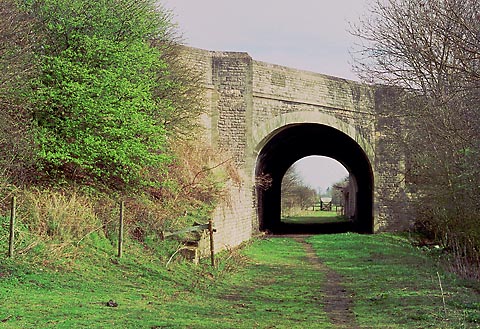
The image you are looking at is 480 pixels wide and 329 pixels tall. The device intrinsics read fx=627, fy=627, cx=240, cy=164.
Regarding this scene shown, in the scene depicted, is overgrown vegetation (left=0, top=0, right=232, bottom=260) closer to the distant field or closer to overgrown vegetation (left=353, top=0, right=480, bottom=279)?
overgrown vegetation (left=353, top=0, right=480, bottom=279)

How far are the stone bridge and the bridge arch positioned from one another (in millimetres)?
44

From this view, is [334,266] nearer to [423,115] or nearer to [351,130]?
[423,115]

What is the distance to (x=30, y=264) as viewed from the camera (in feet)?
30.7

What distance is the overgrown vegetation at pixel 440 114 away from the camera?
11852 millimetres

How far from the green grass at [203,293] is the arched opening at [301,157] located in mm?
10699

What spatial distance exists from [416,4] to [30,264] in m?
11.9

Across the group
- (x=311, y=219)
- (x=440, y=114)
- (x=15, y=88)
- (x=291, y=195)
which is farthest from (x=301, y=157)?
(x=15, y=88)

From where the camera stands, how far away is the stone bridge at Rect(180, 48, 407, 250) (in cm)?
2167

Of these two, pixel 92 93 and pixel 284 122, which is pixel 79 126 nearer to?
pixel 92 93

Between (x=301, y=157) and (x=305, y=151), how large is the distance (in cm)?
181

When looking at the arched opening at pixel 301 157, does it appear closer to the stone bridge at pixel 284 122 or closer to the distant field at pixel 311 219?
the stone bridge at pixel 284 122

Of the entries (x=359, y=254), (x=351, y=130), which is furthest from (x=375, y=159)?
(x=359, y=254)


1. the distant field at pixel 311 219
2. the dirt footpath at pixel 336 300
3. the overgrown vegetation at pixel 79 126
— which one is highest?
the overgrown vegetation at pixel 79 126

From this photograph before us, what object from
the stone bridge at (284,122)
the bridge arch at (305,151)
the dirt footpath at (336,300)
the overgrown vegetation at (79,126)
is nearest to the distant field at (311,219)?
the bridge arch at (305,151)
